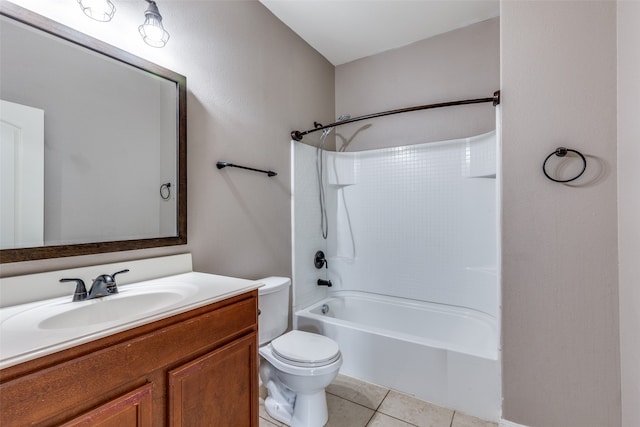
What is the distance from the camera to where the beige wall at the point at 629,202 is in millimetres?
1186

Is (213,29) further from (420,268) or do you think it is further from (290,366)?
(420,268)

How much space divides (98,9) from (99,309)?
1.17m

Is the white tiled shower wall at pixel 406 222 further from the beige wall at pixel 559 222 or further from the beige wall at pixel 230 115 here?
the beige wall at pixel 559 222

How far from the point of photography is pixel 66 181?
1.15m

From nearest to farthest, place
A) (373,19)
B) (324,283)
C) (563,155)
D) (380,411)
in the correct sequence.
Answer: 1. (563,155)
2. (380,411)
3. (373,19)
4. (324,283)

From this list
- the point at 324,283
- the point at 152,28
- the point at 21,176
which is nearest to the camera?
the point at 21,176

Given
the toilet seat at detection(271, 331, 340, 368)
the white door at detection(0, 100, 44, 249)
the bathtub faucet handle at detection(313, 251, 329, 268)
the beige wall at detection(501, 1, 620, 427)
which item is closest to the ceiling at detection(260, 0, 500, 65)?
the beige wall at detection(501, 1, 620, 427)

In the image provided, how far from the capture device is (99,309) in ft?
3.48

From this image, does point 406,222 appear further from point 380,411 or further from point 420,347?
point 380,411

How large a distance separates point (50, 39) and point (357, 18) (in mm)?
1903

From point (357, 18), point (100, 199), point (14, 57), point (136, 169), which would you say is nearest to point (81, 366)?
point (100, 199)

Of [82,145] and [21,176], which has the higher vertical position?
[82,145]

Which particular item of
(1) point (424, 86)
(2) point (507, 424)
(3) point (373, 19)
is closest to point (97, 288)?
(2) point (507, 424)

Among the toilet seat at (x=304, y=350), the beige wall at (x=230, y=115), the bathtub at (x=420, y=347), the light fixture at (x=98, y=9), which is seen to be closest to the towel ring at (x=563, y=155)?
the bathtub at (x=420, y=347)
